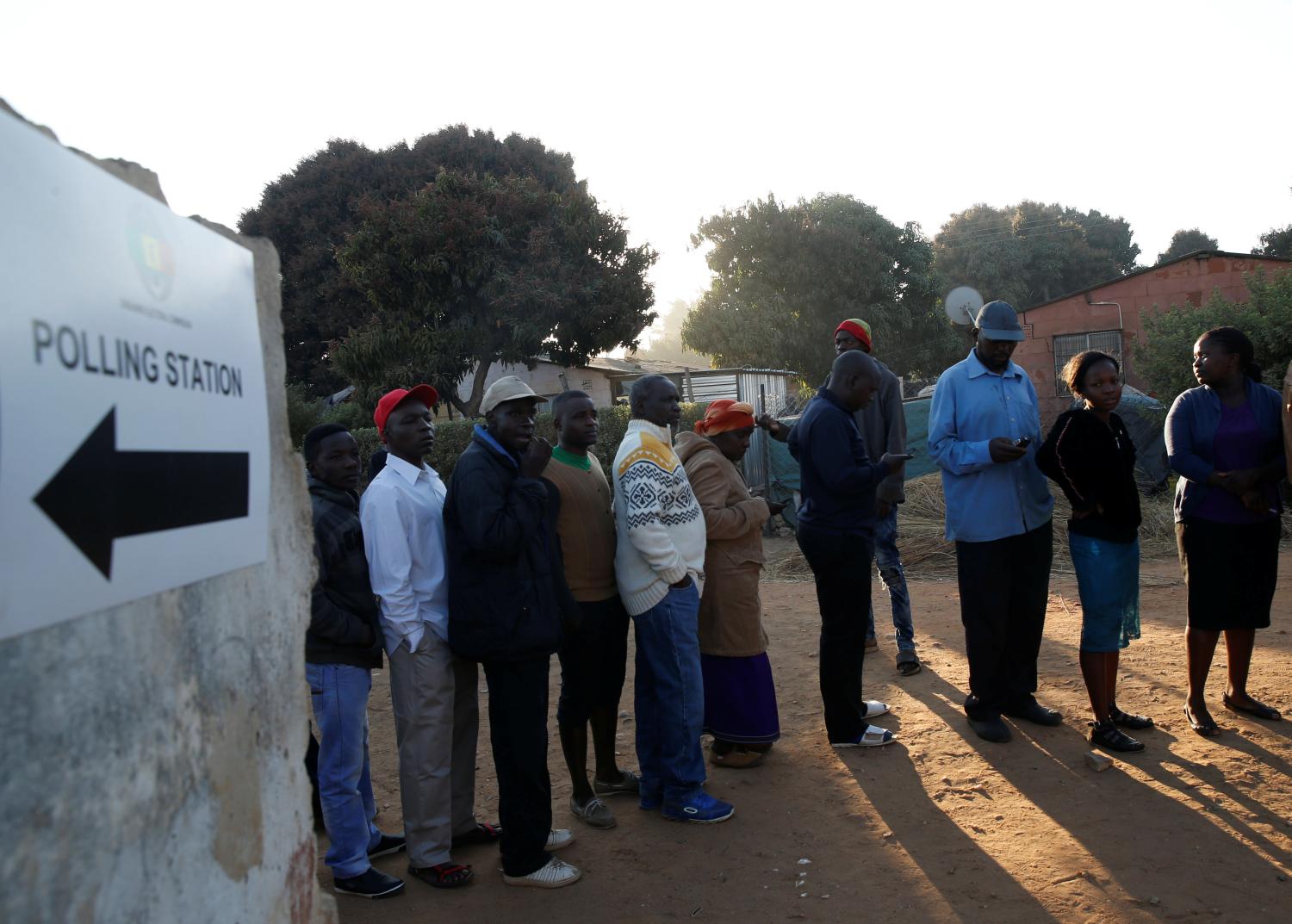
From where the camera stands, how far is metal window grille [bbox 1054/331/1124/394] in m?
22.6

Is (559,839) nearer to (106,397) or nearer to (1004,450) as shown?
(1004,450)

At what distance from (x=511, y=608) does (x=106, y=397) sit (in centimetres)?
217

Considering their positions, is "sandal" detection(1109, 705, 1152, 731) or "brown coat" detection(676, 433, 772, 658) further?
"sandal" detection(1109, 705, 1152, 731)

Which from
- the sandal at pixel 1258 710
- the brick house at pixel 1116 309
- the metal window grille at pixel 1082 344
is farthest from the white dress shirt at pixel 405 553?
the metal window grille at pixel 1082 344

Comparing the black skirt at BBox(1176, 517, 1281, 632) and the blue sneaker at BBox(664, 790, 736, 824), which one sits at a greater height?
the black skirt at BBox(1176, 517, 1281, 632)

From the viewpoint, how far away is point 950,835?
4.02m

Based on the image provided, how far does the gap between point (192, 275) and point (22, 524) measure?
80 centimetres

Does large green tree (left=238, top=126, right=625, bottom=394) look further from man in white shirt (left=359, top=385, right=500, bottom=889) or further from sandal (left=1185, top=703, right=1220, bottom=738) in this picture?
sandal (left=1185, top=703, right=1220, bottom=738)

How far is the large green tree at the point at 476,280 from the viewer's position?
1988 cm

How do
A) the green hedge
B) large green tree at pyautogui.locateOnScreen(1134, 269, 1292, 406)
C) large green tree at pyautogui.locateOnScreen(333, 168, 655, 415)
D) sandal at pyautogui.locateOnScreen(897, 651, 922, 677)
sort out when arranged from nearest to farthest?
sandal at pyautogui.locateOnScreen(897, 651, 922, 677) < large green tree at pyautogui.locateOnScreen(1134, 269, 1292, 406) < the green hedge < large green tree at pyautogui.locateOnScreen(333, 168, 655, 415)

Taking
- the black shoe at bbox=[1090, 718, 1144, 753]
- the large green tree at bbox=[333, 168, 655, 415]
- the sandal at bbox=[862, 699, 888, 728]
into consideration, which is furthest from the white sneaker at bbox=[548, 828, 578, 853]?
the large green tree at bbox=[333, 168, 655, 415]

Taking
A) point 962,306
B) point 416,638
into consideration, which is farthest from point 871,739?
point 962,306

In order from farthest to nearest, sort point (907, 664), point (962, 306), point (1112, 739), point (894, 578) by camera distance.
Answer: point (962, 306) < point (894, 578) < point (907, 664) < point (1112, 739)

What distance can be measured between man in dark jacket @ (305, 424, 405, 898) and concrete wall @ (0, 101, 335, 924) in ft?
3.39
